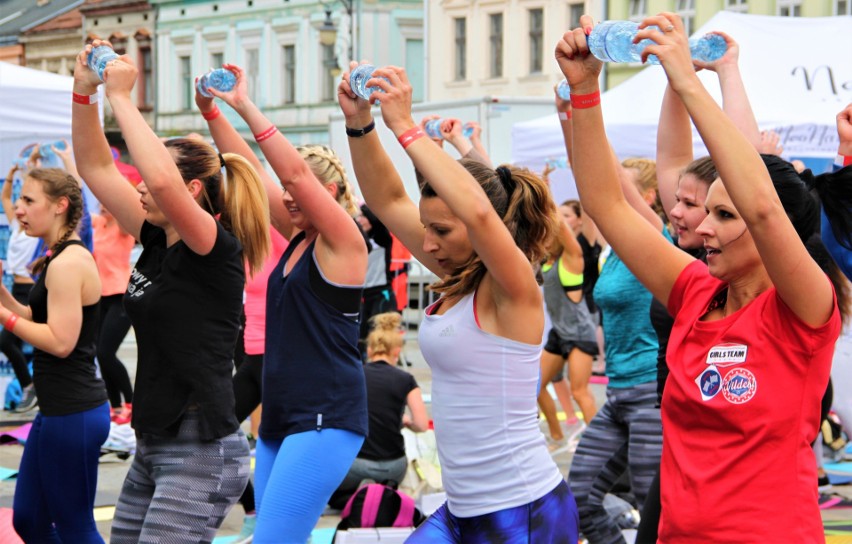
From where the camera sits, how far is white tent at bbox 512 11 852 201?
38.8 feet

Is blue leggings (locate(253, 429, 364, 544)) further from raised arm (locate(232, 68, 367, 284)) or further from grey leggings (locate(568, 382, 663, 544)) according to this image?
grey leggings (locate(568, 382, 663, 544))

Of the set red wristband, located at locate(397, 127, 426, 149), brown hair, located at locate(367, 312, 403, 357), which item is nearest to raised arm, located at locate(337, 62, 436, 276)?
red wristband, located at locate(397, 127, 426, 149)

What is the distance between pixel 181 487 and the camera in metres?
4.14

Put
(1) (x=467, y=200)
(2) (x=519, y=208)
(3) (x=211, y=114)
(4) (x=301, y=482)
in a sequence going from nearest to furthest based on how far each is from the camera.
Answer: (1) (x=467, y=200) → (2) (x=519, y=208) → (4) (x=301, y=482) → (3) (x=211, y=114)

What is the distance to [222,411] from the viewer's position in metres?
4.27

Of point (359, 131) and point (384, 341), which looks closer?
point (359, 131)

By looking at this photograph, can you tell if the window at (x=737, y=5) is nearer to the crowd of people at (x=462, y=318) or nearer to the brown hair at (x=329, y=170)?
the crowd of people at (x=462, y=318)

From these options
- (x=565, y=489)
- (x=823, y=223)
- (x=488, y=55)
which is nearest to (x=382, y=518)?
(x=565, y=489)

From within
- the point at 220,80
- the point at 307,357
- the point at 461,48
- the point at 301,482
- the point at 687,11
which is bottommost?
the point at 301,482

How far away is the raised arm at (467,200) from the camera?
3420 mm

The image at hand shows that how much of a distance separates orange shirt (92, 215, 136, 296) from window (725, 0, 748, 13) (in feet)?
84.1

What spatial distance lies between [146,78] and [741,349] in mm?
56670

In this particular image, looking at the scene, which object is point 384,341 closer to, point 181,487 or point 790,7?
point 181,487

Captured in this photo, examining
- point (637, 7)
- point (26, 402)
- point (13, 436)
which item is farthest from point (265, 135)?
point (637, 7)
